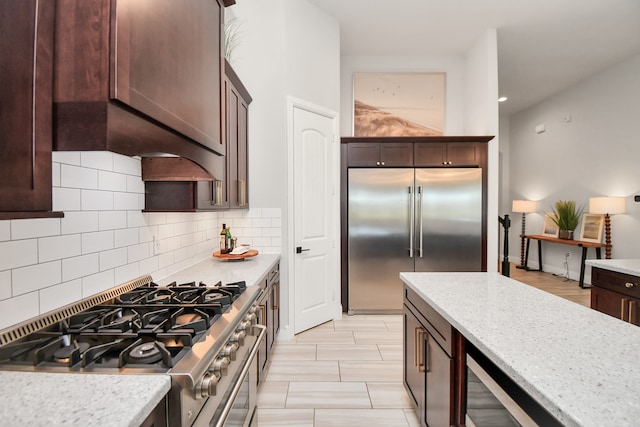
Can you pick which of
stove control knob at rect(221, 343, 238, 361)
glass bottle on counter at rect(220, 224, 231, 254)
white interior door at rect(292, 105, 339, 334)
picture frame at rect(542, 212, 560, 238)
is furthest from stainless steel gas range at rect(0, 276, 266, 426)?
picture frame at rect(542, 212, 560, 238)

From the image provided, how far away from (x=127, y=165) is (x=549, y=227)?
7.07m

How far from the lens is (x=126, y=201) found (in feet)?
5.64

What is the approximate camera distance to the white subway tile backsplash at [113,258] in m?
1.53

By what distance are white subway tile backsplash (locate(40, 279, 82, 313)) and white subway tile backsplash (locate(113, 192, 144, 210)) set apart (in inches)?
17.1

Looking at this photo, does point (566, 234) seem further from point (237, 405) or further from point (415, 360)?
point (237, 405)

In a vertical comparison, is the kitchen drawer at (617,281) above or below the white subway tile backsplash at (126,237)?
below

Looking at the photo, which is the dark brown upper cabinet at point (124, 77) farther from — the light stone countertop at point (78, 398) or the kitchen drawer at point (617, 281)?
the kitchen drawer at point (617, 281)

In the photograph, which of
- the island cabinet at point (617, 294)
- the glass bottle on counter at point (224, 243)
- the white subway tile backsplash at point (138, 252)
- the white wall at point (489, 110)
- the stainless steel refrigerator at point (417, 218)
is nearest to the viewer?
the white subway tile backsplash at point (138, 252)

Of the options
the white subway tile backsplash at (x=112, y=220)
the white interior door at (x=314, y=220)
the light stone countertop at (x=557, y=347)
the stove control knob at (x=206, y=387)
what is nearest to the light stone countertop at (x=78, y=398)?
the stove control knob at (x=206, y=387)

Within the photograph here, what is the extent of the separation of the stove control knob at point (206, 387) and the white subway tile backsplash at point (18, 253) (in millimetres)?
760

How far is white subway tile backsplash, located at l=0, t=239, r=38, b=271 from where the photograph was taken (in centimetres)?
104

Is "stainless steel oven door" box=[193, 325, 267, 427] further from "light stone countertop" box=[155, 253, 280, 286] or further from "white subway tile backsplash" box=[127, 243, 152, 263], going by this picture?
"white subway tile backsplash" box=[127, 243, 152, 263]

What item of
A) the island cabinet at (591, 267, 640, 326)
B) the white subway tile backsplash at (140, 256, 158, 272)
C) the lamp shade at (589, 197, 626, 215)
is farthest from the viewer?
the lamp shade at (589, 197, 626, 215)

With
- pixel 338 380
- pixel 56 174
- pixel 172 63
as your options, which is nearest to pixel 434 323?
pixel 338 380
